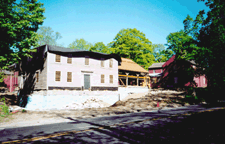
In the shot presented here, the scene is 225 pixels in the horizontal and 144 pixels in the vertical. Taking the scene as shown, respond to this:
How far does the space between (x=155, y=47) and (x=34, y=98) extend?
63736 millimetres

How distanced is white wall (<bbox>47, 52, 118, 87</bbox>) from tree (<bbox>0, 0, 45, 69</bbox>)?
5021 millimetres

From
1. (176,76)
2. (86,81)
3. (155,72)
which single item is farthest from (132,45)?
(86,81)

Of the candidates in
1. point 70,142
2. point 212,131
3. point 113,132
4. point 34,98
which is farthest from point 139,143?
point 34,98

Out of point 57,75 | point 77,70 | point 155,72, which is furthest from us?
point 155,72

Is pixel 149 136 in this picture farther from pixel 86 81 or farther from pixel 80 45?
pixel 80 45

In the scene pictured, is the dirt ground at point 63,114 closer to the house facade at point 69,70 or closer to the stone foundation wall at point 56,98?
the stone foundation wall at point 56,98

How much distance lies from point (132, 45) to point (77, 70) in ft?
80.9

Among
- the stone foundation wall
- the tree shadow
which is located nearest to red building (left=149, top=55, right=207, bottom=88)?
the stone foundation wall

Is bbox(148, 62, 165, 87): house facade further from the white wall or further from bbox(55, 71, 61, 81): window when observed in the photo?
bbox(55, 71, 61, 81): window

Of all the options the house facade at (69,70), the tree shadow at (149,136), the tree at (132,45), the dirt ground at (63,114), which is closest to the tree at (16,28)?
the house facade at (69,70)

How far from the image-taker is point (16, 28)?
17859 mm

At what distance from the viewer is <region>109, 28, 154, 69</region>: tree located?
45.8 meters

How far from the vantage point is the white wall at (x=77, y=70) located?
23.5 m

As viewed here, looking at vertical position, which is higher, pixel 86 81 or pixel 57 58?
pixel 57 58
